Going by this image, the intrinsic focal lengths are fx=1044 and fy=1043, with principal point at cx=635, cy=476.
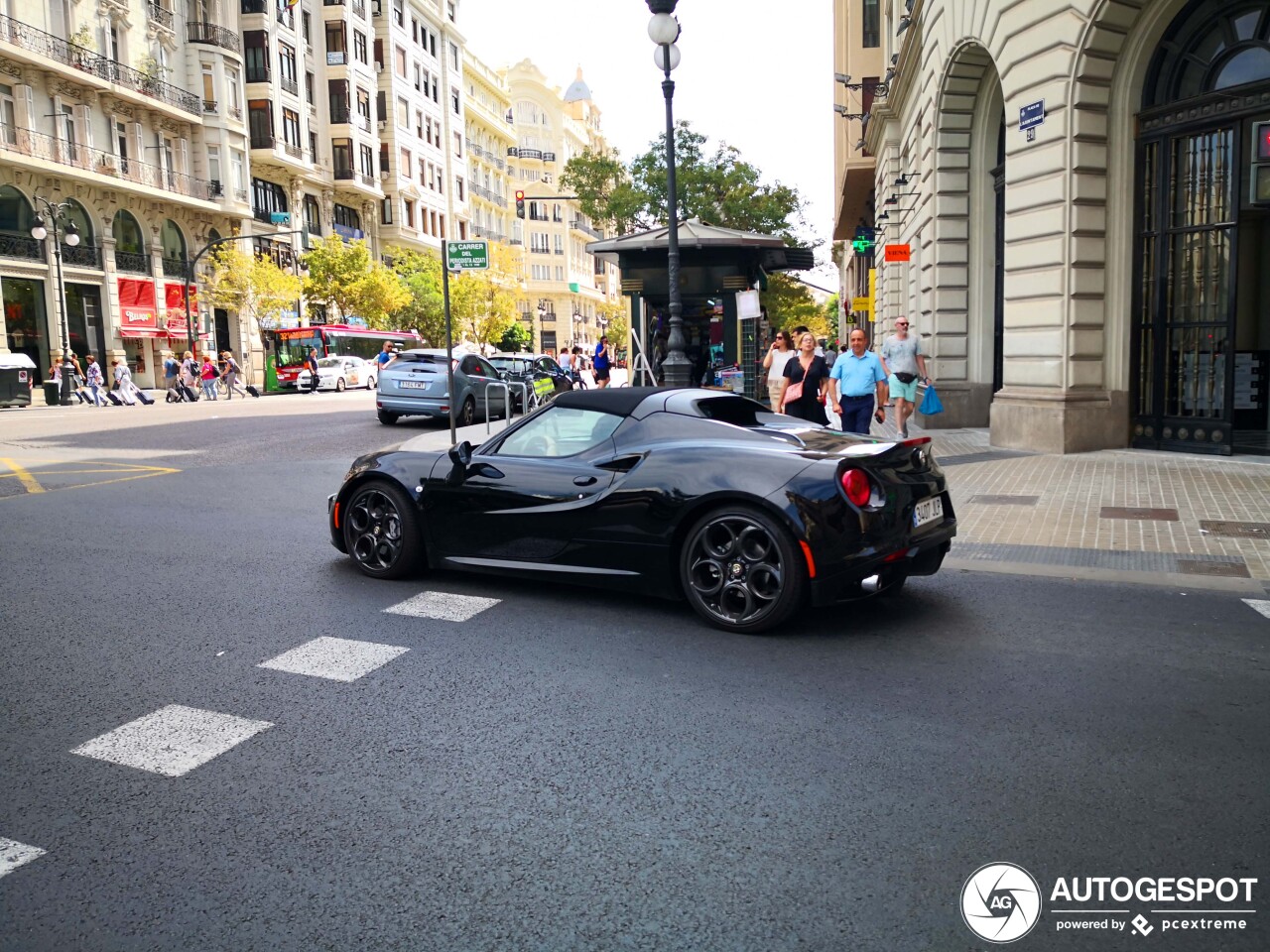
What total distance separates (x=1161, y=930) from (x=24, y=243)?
43.8m

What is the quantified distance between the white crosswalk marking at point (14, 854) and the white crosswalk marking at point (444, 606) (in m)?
2.80

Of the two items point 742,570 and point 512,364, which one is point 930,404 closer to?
point 742,570

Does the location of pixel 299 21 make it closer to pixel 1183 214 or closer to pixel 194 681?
pixel 1183 214

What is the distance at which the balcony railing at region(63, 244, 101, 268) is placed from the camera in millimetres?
40375

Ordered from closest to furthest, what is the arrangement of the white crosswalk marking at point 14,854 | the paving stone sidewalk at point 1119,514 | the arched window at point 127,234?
the white crosswalk marking at point 14,854, the paving stone sidewalk at point 1119,514, the arched window at point 127,234

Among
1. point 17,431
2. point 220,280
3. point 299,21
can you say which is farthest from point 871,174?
point 299,21

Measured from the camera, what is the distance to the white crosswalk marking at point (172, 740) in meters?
3.82

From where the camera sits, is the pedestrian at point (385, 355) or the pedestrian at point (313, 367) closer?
the pedestrian at point (385, 355)

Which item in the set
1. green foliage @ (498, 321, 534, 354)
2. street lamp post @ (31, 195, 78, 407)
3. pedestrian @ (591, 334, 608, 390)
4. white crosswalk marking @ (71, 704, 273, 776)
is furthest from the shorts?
green foliage @ (498, 321, 534, 354)

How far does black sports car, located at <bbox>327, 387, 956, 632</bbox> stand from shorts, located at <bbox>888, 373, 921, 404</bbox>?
27.1ft

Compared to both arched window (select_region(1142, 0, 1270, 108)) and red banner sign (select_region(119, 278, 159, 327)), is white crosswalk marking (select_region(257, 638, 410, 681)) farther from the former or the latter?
red banner sign (select_region(119, 278, 159, 327))

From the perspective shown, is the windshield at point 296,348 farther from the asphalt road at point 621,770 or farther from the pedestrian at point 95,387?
the asphalt road at point 621,770

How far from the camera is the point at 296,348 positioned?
161ft

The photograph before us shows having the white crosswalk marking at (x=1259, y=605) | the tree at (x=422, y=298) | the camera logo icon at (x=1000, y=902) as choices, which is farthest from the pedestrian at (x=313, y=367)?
the camera logo icon at (x=1000, y=902)
